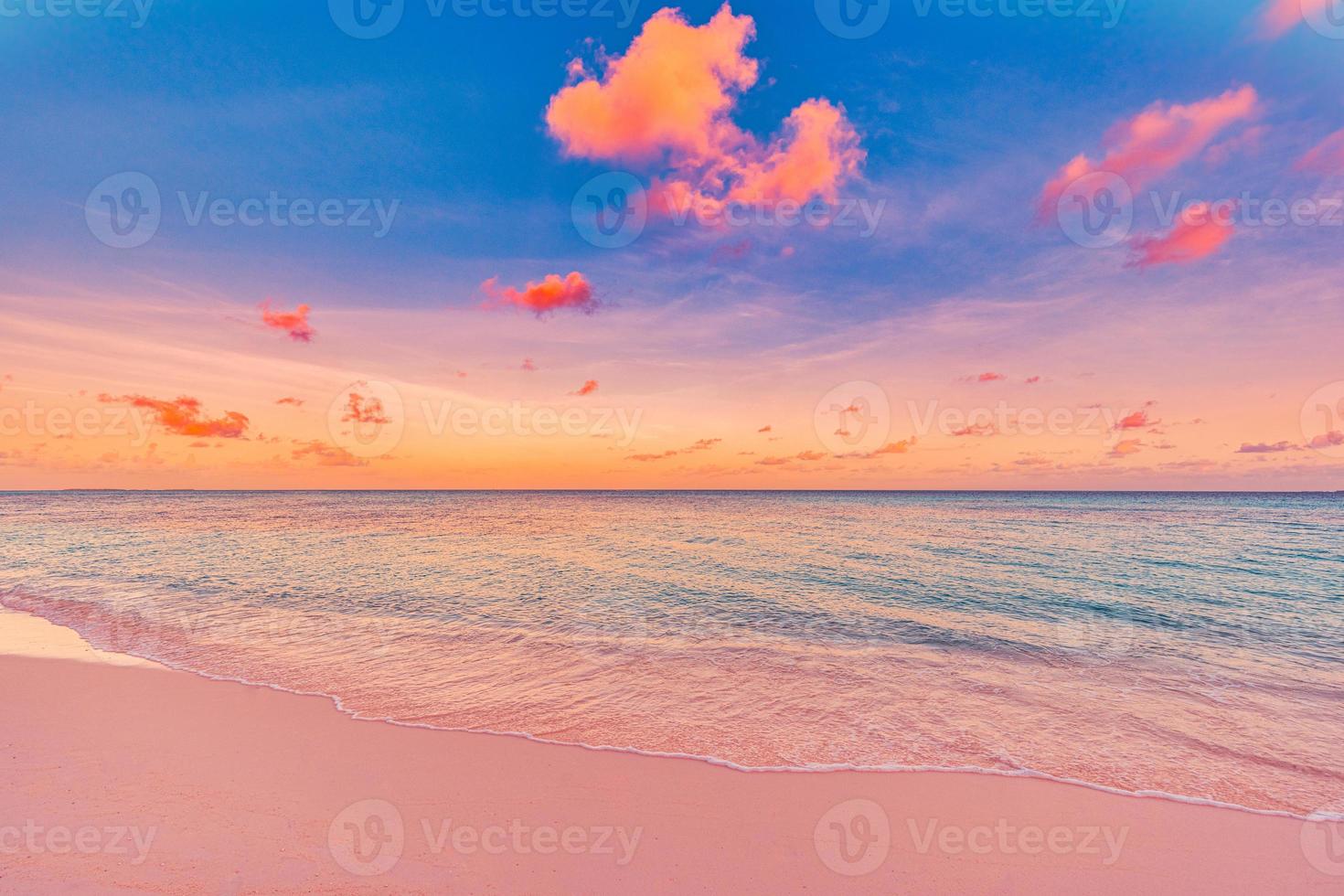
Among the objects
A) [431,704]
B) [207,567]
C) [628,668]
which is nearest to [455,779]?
[431,704]

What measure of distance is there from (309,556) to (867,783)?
3033 cm

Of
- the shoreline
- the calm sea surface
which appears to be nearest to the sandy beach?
the shoreline

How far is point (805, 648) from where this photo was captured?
1290cm

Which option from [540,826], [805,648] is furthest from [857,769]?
[805,648]

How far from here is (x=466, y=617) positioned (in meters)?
15.6

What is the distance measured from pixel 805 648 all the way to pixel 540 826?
840cm

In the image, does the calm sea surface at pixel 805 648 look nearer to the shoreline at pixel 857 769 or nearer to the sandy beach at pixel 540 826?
the shoreline at pixel 857 769

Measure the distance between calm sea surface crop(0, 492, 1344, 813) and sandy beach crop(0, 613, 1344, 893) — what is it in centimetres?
72

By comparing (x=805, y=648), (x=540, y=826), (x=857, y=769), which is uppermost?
(x=540, y=826)

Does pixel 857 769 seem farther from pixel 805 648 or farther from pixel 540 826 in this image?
pixel 805 648

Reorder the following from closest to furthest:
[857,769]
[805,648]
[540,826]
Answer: [540,826], [857,769], [805,648]

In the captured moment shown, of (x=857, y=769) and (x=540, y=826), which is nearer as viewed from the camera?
(x=540, y=826)

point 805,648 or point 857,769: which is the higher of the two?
point 857,769

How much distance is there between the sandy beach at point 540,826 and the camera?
5.08 meters
